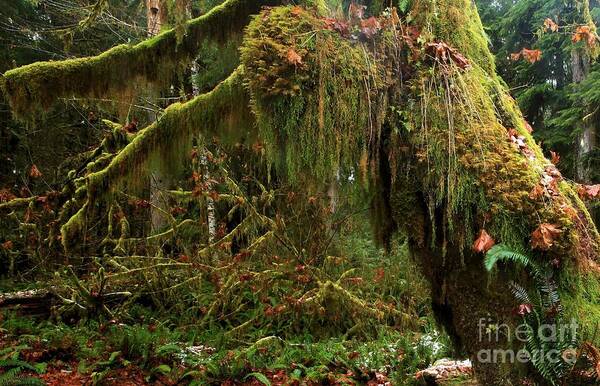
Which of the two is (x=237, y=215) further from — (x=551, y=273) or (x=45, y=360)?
(x=551, y=273)

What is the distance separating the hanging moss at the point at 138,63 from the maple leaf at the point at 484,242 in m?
2.70

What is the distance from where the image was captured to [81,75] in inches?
156

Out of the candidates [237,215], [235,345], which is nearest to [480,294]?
[235,345]

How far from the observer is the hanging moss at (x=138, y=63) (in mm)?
3906

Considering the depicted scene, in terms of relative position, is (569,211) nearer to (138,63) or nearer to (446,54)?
(446,54)

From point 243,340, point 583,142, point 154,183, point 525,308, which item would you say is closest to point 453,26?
point 525,308

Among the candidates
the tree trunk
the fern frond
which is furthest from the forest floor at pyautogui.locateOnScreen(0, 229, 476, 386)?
the fern frond

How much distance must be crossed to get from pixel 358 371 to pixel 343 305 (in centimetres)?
203

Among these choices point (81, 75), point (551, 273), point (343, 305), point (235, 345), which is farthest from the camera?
point (343, 305)

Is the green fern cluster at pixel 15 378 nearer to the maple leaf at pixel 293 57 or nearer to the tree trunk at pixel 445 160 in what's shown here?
the tree trunk at pixel 445 160

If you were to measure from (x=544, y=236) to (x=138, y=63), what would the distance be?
3657 millimetres

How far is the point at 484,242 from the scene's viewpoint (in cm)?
282

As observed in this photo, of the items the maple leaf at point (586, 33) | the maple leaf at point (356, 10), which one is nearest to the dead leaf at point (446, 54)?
the maple leaf at point (356, 10)

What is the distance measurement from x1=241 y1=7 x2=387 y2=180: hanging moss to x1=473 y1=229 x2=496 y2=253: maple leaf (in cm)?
101
